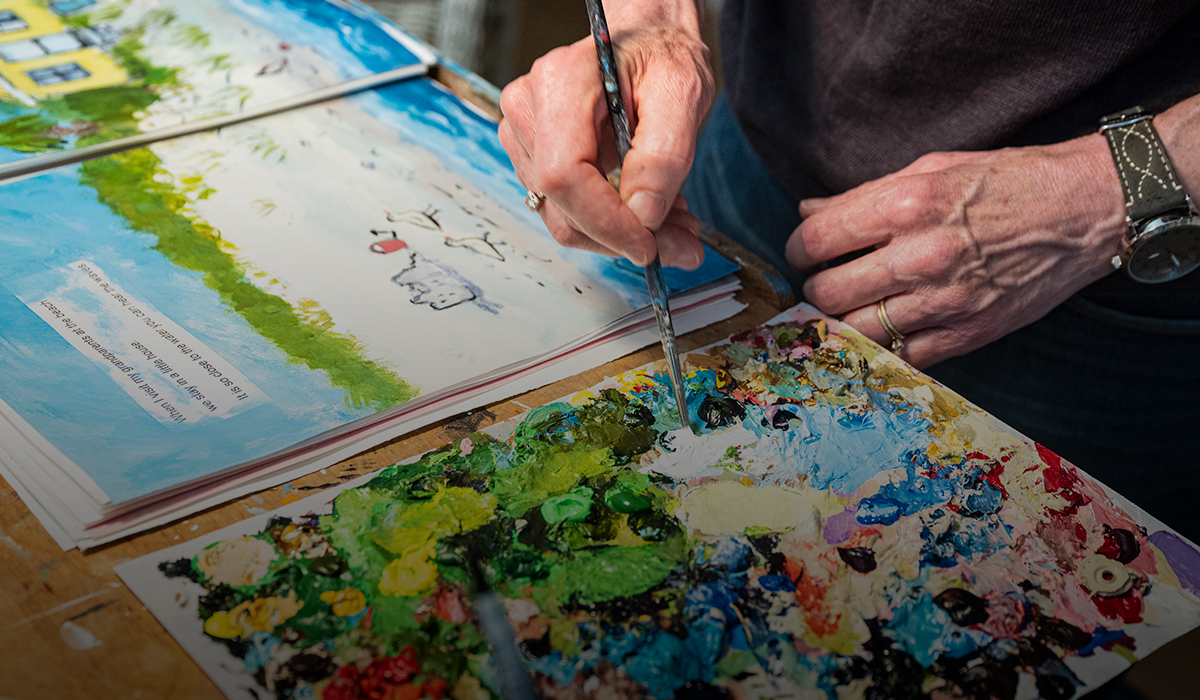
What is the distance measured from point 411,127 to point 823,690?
78cm

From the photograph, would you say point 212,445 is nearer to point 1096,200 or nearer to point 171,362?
point 171,362

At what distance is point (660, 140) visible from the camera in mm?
678

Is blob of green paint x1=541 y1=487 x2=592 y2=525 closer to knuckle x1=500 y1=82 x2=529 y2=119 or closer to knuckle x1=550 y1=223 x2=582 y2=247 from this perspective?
knuckle x1=550 y1=223 x2=582 y2=247

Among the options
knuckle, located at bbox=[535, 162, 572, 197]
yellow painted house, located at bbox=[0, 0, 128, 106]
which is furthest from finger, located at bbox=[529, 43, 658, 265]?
yellow painted house, located at bbox=[0, 0, 128, 106]

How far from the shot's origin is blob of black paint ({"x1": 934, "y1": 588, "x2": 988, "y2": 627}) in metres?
0.49

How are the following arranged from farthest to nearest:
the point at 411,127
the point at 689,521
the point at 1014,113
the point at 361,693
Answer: the point at 411,127 < the point at 1014,113 < the point at 689,521 < the point at 361,693

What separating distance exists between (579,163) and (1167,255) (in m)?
0.59

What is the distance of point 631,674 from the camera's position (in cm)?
45

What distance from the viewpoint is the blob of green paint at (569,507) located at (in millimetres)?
539

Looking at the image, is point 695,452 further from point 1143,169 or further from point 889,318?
point 1143,169

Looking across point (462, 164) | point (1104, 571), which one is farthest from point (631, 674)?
point (462, 164)

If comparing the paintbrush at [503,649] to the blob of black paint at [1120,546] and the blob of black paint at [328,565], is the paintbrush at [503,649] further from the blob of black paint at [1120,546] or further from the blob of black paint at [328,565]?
the blob of black paint at [1120,546]

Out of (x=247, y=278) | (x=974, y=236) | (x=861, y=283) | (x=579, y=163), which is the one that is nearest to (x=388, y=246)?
(x=247, y=278)

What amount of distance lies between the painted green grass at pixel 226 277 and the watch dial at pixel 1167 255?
710 mm
